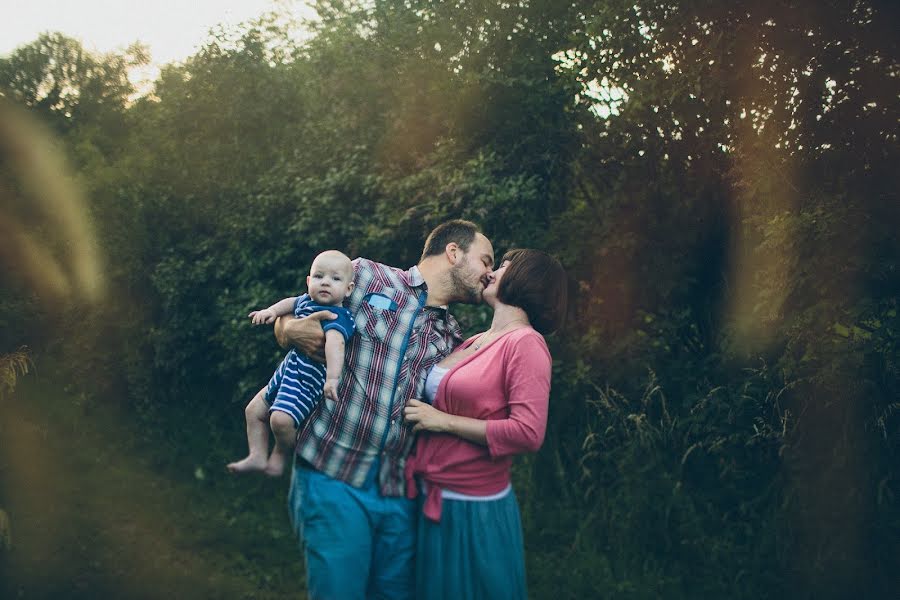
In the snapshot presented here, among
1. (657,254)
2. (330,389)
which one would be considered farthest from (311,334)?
(657,254)

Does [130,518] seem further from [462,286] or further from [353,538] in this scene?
[462,286]

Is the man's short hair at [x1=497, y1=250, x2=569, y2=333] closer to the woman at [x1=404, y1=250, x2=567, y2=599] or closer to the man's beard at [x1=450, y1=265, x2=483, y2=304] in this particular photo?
the woman at [x1=404, y1=250, x2=567, y2=599]

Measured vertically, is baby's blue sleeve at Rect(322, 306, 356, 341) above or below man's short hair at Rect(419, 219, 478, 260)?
below

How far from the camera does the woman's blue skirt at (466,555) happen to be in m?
2.72

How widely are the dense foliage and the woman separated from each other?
6.57 ft

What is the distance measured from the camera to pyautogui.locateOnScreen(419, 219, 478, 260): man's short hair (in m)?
3.16

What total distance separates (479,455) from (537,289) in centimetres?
64

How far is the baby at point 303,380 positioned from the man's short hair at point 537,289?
23.6 inches

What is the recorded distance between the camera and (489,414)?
274 cm

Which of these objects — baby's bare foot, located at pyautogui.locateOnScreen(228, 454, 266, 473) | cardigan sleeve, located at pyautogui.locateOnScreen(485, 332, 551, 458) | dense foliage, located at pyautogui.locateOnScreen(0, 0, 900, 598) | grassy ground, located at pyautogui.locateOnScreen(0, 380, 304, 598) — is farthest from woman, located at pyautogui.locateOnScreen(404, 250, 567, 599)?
grassy ground, located at pyautogui.locateOnScreen(0, 380, 304, 598)

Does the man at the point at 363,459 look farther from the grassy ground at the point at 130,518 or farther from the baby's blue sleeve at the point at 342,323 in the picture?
the grassy ground at the point at 130,518

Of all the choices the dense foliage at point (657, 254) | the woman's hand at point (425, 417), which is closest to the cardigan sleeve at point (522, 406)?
the woman's hand at point (425, 417)

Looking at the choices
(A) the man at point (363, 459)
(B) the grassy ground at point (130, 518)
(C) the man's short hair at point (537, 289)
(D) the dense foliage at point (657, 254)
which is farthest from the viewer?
(B) the grassy ground at point (130, 518)

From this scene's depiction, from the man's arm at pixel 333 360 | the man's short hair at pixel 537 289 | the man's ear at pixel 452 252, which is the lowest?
the man's arm at pixel 333 360
